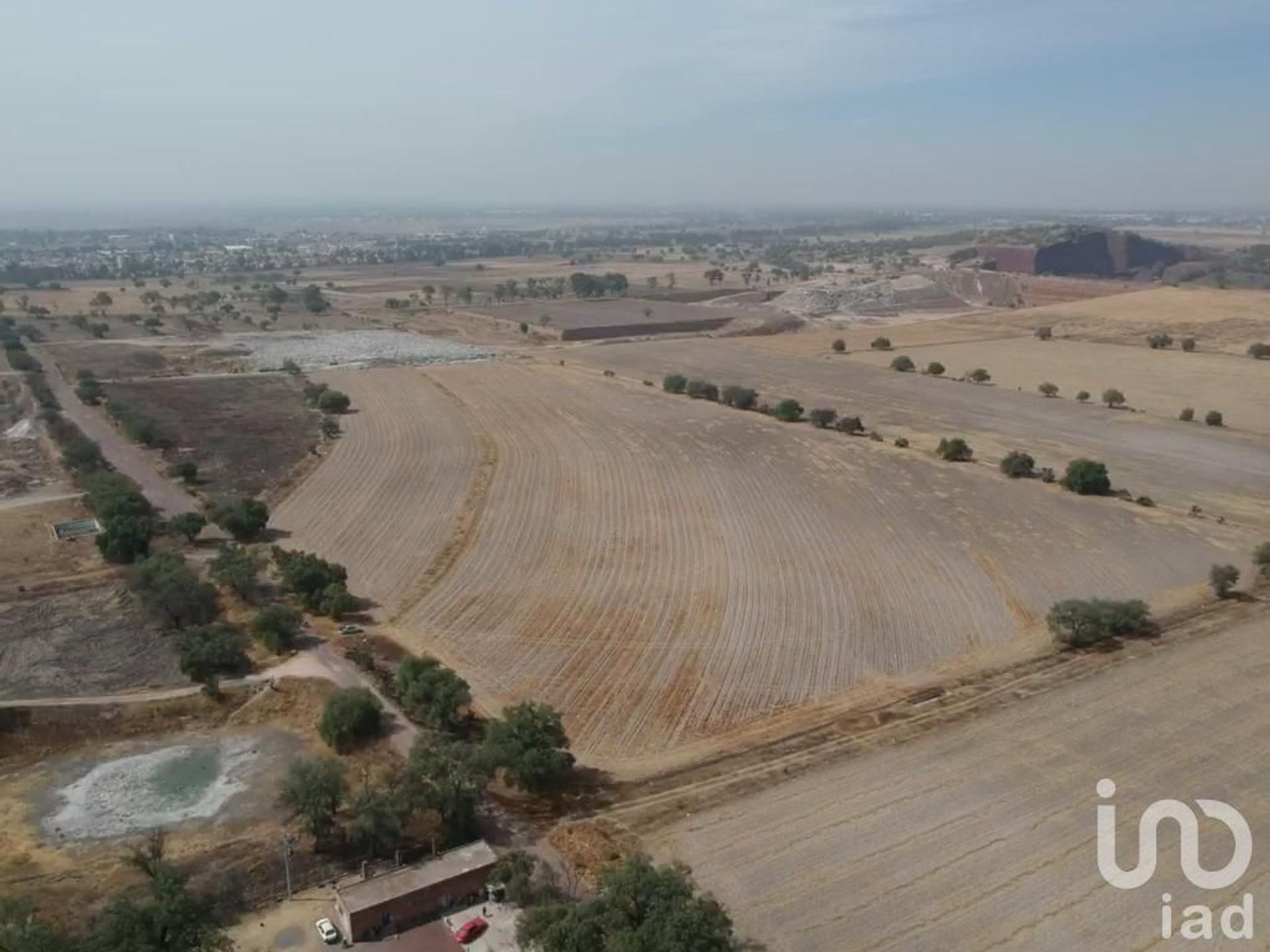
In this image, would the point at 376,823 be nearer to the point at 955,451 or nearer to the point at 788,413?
the point at 955,451

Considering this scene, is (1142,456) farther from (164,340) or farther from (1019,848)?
(164,340)

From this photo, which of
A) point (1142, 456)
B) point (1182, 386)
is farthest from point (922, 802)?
point (1182, 386)

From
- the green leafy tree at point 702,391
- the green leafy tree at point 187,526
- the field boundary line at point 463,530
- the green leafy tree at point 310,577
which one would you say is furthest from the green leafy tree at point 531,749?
the green leafy tree at point 702,391

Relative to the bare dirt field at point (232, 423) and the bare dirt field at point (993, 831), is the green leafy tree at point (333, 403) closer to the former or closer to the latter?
the bare dirt field at point (232, 423)

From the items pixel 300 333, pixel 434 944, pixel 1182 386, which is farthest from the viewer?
pixel 300 333

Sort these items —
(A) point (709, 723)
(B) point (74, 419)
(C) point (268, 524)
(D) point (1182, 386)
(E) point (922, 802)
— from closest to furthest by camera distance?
(E) point (922, 802) < (A) point (709, 723) < (C) point (268, 524) < (B) point (74, 419) < (D) point (1182, 386)

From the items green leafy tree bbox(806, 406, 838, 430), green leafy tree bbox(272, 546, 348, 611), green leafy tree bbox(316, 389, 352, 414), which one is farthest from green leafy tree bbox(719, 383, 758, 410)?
green leafy tree bbox(272, 546, 348, 611)
